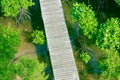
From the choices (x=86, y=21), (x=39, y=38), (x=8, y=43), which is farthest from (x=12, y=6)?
(x=86, y=21)

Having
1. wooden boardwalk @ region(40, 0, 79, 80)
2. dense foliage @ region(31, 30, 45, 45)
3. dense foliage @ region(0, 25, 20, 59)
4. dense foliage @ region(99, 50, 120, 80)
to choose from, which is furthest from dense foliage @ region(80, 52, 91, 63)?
dense foliage @ region(0, 25, 20, 59)

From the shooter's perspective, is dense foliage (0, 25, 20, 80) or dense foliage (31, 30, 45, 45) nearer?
dense foliage (0, 25, 20, 80)

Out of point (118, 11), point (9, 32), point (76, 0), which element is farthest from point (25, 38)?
point (118, 11)

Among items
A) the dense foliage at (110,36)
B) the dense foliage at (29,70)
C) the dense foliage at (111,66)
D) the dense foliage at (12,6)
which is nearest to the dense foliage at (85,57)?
the dense foliage at (110,36)

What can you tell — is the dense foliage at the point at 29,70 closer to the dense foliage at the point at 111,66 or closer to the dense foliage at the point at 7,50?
the dense foliage at the point at 7,50

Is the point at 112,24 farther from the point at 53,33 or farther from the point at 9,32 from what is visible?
the point at 9,32

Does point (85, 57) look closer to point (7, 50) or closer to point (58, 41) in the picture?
point (58, 41)

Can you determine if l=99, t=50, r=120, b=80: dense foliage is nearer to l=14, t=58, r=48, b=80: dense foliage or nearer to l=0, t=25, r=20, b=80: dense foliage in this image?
l=14, t=58, r=48, b=80: dense foliage
